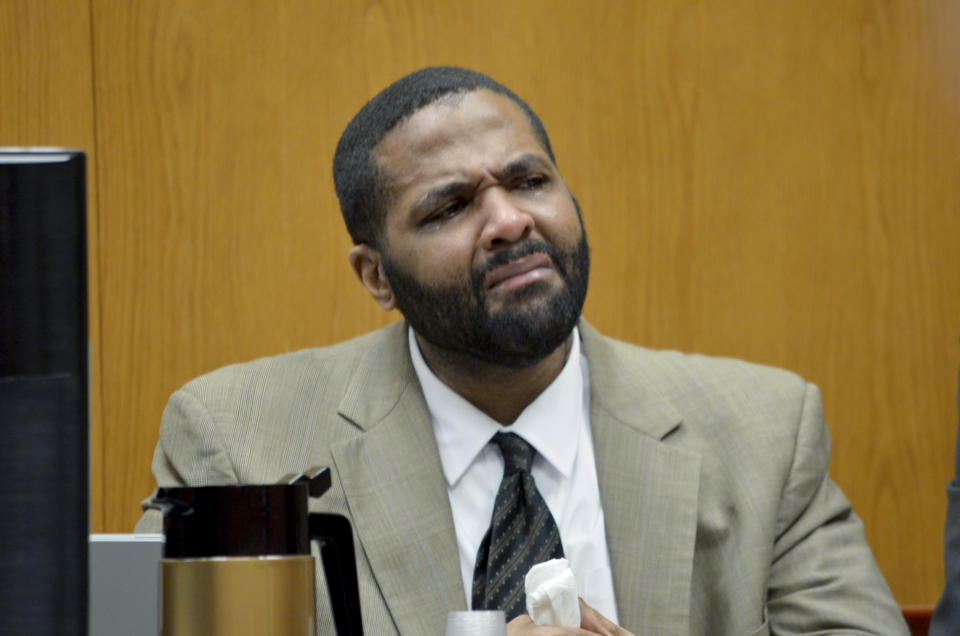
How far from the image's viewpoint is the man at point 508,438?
140 centimetres

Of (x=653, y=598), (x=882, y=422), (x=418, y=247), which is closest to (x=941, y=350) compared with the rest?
(x=882, y=422)

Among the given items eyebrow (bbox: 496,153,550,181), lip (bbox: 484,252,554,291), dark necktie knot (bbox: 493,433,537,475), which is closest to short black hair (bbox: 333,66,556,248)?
eyebrow (bbox: 496,153,550,181)

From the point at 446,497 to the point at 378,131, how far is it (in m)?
0.52

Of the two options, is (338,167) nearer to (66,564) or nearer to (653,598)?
(653,598)

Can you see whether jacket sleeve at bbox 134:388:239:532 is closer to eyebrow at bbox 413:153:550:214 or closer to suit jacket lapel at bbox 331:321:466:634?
suit jacket lapel at bbox 331:321:466:634

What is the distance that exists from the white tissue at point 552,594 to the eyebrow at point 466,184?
61 cm

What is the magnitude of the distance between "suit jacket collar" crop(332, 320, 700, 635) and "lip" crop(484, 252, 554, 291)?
8.4 inches

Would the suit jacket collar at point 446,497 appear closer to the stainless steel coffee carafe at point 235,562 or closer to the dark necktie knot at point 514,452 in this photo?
the dark necktie knot at point 514,452

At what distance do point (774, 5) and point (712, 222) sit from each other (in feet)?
1.30

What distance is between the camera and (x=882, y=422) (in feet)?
6.44

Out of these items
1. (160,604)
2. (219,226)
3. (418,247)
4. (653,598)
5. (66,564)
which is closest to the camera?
(66,564)

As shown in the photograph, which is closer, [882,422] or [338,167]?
[338,167]

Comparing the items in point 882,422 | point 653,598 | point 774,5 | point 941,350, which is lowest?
point 653,598

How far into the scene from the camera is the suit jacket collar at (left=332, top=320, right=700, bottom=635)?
4.54 ft
